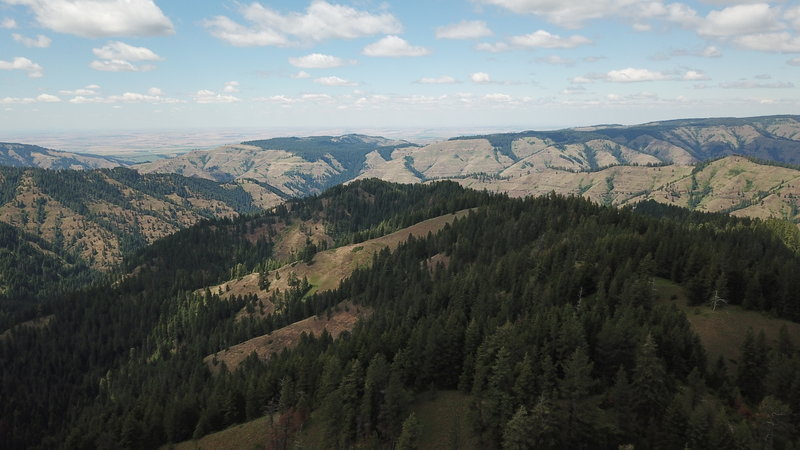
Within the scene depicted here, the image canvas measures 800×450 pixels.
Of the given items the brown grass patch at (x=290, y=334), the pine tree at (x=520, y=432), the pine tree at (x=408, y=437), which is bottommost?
the brown grass patch at (x=290, y=334)

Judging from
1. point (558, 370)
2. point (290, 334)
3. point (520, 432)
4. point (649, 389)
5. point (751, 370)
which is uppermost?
point (649, 389)

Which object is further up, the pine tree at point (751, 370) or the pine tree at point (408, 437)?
the pine tree at point (751, 370)

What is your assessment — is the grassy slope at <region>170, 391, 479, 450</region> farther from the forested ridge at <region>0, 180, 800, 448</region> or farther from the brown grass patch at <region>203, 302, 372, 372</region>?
the brown grass patch at <region>203, 302, 372, 372</region>

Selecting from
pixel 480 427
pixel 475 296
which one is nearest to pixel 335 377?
pixel 480 427

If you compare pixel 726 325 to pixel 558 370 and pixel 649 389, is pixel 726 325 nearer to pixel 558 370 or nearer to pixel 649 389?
pixel 649 389

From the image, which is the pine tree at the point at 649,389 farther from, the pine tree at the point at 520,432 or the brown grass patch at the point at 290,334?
the brown grass patch at the point at 290,334

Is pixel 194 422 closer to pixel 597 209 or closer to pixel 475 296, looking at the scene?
pixel 475 296

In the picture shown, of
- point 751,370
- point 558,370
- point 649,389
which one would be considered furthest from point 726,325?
point 558,370

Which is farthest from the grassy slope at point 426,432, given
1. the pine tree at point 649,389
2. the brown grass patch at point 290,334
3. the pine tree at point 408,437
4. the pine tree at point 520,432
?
the brown grass patch at point 290,334

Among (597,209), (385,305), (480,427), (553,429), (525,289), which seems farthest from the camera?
(597,209)
